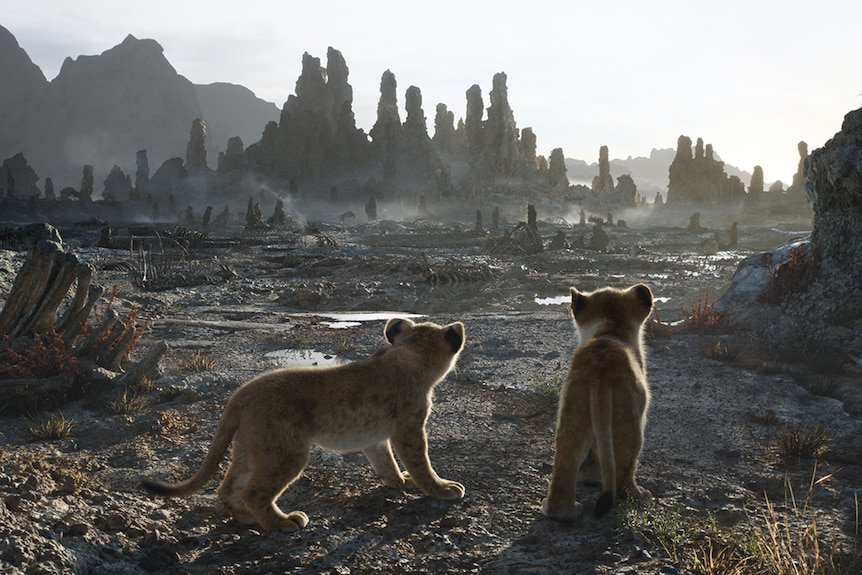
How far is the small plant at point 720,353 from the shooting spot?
9.09 metres

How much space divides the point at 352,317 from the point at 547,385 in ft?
26.7

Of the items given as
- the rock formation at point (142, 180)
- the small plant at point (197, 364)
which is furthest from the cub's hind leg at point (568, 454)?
the rock formation at point (142, 180)

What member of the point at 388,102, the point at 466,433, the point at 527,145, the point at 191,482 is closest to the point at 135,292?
the point at 466,433

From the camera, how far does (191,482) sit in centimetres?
365

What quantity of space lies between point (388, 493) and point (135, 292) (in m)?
15.2

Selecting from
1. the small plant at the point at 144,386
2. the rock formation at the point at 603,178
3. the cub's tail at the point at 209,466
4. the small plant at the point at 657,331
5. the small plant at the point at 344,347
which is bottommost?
the small plant at the point at 344,347

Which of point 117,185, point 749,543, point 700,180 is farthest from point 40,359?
point 700,180

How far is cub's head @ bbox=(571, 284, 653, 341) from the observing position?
446 centimetres

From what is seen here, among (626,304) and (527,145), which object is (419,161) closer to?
(527,145)

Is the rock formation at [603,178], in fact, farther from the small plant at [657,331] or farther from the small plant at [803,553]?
the small plant at [803,553]

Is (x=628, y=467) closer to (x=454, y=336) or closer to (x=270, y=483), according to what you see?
(x=454, y=336)

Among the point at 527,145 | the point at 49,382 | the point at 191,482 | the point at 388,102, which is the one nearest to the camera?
the point at 191,482

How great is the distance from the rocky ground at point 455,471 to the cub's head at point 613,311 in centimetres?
121

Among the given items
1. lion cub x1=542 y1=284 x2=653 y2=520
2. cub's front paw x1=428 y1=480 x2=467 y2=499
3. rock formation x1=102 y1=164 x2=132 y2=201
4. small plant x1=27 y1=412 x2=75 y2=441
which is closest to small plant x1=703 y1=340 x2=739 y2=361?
lion cub x1=542 y1=284 x2=653 y2=520
